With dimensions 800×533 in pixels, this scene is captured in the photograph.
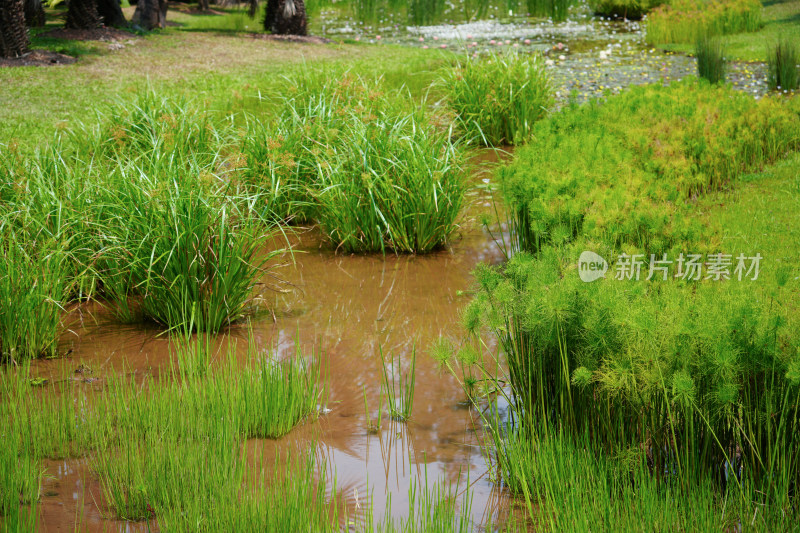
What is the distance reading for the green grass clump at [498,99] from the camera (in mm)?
9797

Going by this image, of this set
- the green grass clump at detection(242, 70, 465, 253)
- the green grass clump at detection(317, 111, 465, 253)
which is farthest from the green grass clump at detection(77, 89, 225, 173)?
the green grass clump at detection(317, 111, 465, 253)

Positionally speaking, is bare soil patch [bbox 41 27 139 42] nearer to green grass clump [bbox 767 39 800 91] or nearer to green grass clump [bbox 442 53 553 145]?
green grass clump [bbox 442 53 553 145]

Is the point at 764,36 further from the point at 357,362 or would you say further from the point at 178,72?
the point at 357,362

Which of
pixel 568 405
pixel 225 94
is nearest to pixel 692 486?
pixel 568 405

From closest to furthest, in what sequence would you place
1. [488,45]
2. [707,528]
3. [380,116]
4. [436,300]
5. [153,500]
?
[707,528] → [153,500] → [436,300] → [380,116] → [488,45]

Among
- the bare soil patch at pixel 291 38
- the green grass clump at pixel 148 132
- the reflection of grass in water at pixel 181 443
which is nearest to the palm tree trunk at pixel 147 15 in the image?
the bare soil patch at pixel 291 38

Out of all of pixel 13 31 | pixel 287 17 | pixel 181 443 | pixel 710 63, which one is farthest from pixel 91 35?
pixel 181 443

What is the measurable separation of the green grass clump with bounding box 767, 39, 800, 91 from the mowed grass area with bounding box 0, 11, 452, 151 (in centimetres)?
532

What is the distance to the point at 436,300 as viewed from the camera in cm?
559

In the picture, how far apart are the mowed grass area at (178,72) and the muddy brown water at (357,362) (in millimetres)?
3518

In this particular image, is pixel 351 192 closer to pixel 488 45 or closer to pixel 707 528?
pixel 707 528

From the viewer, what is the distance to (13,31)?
571 inches

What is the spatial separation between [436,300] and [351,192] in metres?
1.28

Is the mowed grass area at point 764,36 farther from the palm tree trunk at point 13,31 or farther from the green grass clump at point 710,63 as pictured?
the palm tree trunk at point 13,31
